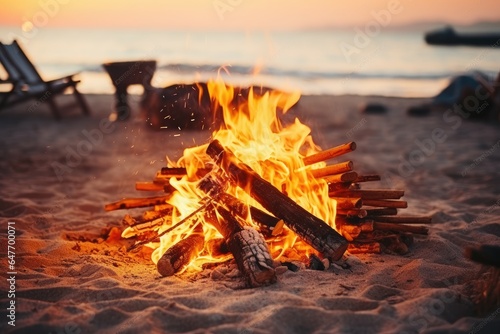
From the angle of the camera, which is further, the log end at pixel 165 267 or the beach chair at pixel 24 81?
the beach chair at pixel 24 81

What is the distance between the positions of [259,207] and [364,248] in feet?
3.41

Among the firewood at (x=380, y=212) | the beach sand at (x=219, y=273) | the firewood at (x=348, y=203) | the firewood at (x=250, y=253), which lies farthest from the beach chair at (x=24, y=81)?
the firewood at (x=380, y=212)

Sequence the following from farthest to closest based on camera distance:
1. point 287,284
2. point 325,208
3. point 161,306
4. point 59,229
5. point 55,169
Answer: point 55,169
point 59,229
point 325,208
point 287,284
point 161,306

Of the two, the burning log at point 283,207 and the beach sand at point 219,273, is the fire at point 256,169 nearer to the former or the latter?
the burning log at point 283,207

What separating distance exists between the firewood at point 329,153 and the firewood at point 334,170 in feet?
0.35

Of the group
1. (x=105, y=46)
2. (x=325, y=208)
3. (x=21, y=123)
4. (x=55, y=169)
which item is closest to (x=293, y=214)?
(x=325, y=208)

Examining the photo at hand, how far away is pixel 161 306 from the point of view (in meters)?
3.17

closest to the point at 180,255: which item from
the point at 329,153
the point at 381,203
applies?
the point at 329,153

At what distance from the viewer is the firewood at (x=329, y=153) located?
4116mm

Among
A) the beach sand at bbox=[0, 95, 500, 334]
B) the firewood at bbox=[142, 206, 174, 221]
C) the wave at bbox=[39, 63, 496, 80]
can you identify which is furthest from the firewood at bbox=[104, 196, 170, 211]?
the wave at bbox=[39, 63, 496, 80]

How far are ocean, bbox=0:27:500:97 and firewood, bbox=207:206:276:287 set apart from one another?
670 cm

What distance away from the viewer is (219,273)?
3648mm

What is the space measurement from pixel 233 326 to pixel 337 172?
1.89 meters

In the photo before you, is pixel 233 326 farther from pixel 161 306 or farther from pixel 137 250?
pixel 137 250
